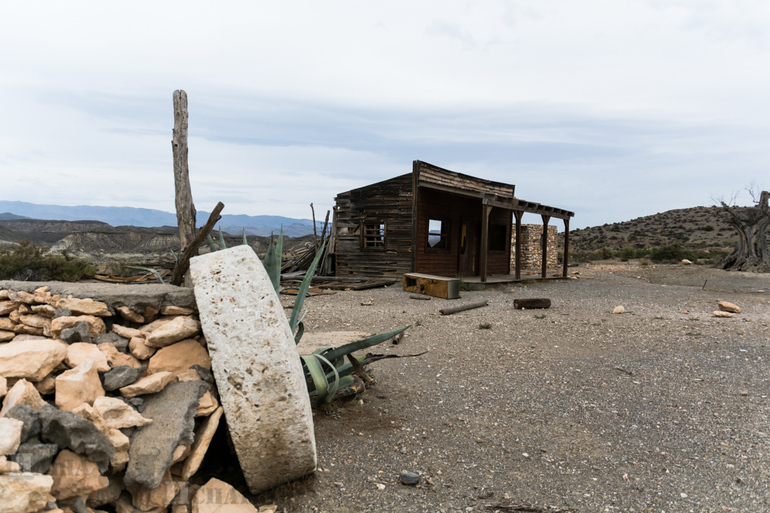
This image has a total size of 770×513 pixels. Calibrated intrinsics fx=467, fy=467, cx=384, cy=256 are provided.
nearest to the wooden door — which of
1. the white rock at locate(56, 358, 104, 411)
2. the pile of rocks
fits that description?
the pile of rocks

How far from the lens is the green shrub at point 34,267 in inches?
521

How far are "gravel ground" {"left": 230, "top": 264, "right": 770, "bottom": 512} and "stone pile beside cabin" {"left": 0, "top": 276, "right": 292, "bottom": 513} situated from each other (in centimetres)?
65

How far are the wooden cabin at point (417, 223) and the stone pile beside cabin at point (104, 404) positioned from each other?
11.3 metres

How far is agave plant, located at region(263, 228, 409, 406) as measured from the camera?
337 cm

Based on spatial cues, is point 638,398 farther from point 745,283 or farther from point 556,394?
point 745,283

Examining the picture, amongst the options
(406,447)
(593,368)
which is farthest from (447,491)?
(593,368)

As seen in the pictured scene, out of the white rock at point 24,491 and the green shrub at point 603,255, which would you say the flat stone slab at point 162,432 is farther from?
the green shrub at point 603,255

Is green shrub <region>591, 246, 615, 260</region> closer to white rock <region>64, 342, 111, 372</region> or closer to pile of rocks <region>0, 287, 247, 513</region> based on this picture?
pile of rocks <region>0, 287, 247, 513</region>

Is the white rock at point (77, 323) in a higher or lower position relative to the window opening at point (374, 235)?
lower

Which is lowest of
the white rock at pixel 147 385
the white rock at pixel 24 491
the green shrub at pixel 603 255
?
the white rock at pixel 24 491

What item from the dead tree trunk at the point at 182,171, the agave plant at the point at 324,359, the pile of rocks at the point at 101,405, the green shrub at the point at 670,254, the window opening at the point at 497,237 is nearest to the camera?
the pile of rocks at the point at 101,405

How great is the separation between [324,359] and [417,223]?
11.4 m

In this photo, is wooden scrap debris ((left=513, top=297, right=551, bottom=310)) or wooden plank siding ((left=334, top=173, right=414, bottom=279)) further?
wooden plank siding ((left=334, top=173, right=414, bottom=279))

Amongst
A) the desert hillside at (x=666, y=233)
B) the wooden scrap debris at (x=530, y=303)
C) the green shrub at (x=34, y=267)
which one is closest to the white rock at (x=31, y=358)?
the wooden scrap debris at (x=530, y=303)
